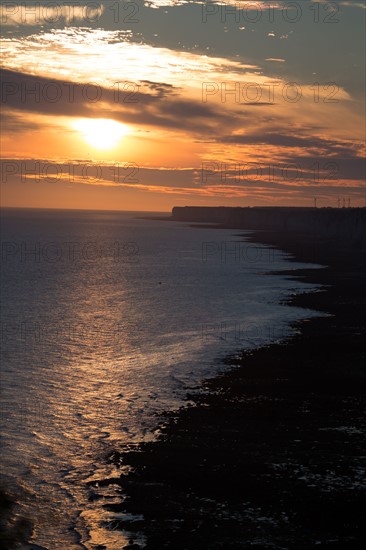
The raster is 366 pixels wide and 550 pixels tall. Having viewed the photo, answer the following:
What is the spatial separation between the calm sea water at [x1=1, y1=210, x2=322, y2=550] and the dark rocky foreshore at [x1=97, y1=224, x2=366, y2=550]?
108 centimetres

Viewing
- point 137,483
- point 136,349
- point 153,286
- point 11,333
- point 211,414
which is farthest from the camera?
point 153,286

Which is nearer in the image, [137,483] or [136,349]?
[137,483]

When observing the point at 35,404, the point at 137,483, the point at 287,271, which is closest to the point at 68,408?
the point at 35,404

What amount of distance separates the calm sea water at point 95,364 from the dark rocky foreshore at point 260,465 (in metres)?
1.08

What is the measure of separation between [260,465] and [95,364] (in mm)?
16087

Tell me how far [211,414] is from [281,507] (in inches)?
308

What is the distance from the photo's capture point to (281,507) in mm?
16500

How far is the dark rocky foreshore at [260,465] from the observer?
15.3m

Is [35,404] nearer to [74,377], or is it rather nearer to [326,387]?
[74,377]

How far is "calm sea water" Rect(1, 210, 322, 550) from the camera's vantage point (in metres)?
17.9

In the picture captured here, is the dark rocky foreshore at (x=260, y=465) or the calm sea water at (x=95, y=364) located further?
the calm sea water at (x=95, y=364)

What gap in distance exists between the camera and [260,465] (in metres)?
19.1

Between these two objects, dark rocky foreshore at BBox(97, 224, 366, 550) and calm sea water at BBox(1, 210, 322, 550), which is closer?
dark rocky foreshore at BBox(97, 224, 366, 550)

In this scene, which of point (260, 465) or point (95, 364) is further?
point (95, 364)
